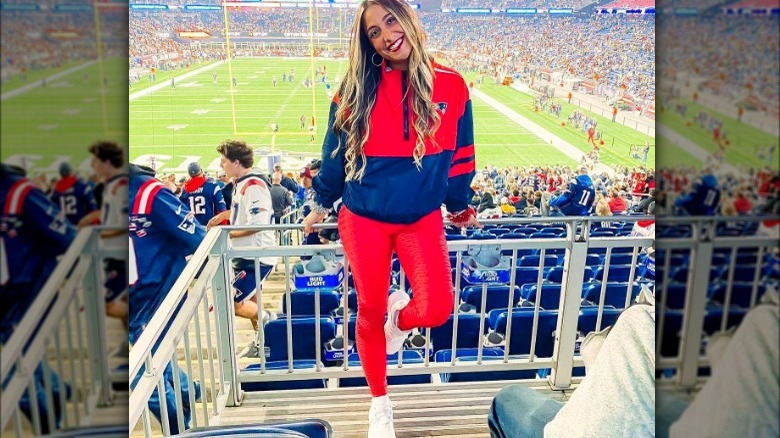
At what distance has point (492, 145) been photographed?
211cm

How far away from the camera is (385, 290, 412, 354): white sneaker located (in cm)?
187

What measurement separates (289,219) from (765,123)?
2.13 m

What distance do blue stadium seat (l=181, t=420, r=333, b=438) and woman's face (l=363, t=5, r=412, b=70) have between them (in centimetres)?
112

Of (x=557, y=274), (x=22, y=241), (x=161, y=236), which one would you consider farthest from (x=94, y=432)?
(x=557, y=274)

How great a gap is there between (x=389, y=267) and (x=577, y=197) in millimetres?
958

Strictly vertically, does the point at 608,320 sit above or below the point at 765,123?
below

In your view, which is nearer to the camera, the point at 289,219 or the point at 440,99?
the point at 440,99

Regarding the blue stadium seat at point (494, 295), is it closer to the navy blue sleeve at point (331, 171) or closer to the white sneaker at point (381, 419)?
the white sneaker at point (381, 419)

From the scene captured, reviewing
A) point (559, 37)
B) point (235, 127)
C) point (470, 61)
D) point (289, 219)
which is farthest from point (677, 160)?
point (289, 219)

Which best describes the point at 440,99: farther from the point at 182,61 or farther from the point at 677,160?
the point at 677,160

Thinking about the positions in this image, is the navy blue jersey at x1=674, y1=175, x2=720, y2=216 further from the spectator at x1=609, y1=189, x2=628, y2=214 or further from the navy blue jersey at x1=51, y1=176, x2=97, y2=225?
the spectator at x1=609, y1=189, x2=628, y2=214

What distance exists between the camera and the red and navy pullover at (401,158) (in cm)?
173

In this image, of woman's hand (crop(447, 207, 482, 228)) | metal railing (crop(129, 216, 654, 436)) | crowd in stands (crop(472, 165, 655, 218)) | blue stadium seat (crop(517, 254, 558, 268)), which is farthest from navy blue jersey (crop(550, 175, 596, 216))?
blue stadium seat (crop(517, 254, 558, 268))

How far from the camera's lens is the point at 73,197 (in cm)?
48
